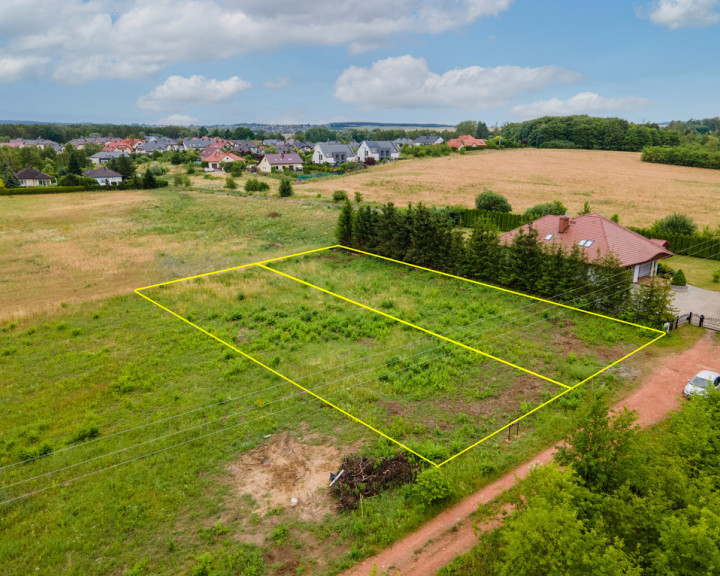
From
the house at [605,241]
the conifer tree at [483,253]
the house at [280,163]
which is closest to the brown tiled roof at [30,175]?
the house at [280,163]

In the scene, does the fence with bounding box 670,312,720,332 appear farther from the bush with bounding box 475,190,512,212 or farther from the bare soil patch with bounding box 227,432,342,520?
the bush with bounding box 475,190,512,212

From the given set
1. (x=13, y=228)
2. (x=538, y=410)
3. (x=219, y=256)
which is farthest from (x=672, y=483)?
(x=13, y=228)

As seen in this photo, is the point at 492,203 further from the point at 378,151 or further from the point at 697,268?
the point at 378,151

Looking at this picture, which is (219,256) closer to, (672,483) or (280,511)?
(280,511)

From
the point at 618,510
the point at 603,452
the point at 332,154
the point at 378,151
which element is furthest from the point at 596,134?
the point at 618,510

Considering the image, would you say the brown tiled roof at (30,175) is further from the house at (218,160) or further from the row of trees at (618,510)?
the row of trees at (618,510)
